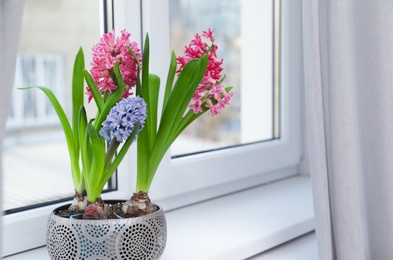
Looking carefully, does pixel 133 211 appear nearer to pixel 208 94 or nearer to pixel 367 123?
pixel 208 94

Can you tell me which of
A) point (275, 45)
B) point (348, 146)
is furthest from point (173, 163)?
point (275, 45)

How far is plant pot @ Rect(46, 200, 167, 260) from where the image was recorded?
76cm

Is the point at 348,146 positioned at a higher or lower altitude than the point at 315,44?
lower

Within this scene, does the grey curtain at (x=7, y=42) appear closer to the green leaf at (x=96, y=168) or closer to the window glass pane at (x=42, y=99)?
the green leaf at (x=96, y=168)

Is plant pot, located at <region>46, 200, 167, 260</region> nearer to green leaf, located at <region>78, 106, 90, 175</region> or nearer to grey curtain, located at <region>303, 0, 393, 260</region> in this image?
green leaf, located at <region>78, 106, 90, 175</region>

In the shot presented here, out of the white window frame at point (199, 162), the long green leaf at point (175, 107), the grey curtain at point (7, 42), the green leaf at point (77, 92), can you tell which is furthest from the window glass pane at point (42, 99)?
the grey curtain at point (7, 42)

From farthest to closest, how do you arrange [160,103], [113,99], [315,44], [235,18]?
[235,18]
[160,103]
[315,44]
[113,99]

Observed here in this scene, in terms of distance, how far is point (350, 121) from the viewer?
37.9 inches

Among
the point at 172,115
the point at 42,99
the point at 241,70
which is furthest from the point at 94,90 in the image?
the point at 241,70

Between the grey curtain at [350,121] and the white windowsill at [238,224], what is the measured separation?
168 millimetres

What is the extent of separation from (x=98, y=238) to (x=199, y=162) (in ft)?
1.91

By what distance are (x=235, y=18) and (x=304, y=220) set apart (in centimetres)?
66

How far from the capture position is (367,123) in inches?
41.5

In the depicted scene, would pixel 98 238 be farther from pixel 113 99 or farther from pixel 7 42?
pixel 7 42
